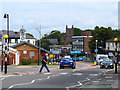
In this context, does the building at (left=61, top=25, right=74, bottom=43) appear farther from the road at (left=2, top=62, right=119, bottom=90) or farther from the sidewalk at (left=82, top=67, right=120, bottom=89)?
the sidewalk at (left=82, top=67, right=120, bottom=89)

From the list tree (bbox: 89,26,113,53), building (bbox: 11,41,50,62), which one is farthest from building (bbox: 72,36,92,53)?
building (bbox: 11,41,50,62)

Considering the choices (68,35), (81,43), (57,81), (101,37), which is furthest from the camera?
(68,35)

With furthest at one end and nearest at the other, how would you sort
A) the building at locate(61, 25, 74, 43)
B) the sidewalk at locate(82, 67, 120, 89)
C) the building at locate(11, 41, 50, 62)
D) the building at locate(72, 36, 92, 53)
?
the building at locate(61, 25, 74, 43) < the building at locate(72, 36, 92, 53) < the building at locate(11, 41, 50, 62) < the sidewalk at locate(82, 67, 120, 89)

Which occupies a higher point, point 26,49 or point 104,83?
point 26,49

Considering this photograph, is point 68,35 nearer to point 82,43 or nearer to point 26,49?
point 82,43

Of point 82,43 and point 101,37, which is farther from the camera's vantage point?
point 82,43

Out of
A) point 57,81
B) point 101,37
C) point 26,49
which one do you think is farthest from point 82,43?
point 57,81

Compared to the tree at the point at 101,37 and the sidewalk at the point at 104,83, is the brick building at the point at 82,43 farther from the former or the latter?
the sidewalk at the point at 104,83

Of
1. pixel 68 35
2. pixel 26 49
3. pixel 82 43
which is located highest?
pixel 68 35

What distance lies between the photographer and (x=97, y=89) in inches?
536

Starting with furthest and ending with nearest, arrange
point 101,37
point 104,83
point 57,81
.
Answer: point 101,37
point 57,81
point 104,83

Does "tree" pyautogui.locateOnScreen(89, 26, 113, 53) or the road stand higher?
"tree" pyautogui.locateOnScreen(89, 26, 113, 53)

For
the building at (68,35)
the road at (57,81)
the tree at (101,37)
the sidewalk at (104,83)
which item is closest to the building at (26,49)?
the road at (57,81)

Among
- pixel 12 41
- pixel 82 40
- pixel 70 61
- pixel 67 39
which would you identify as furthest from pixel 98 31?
pixel 67 39
